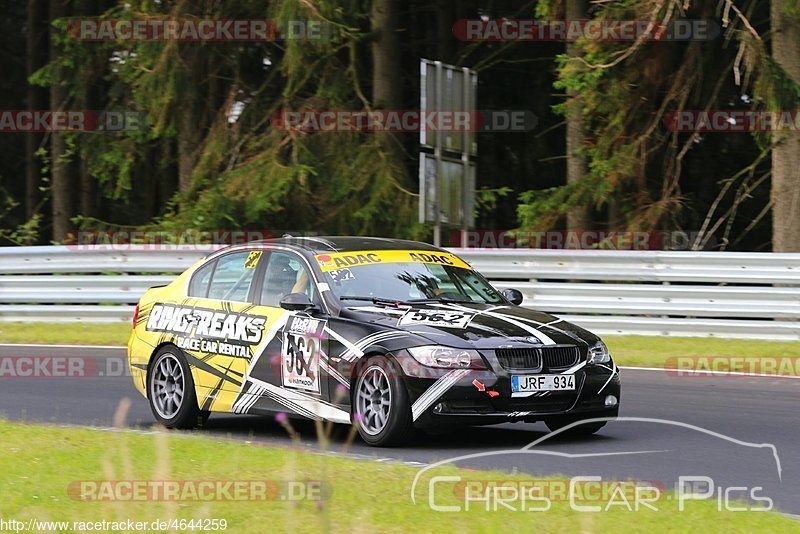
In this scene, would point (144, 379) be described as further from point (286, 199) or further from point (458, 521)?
point (286, 199)

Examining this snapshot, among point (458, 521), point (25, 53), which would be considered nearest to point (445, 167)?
point (458, 521)

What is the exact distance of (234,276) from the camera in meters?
10.6

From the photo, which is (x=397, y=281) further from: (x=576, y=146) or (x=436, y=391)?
(x=576, y=146)

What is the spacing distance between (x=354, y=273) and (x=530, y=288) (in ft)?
23.2

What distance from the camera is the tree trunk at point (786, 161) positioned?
17.4m

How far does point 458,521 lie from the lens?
6074mm

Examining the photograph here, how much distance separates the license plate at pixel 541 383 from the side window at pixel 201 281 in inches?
117

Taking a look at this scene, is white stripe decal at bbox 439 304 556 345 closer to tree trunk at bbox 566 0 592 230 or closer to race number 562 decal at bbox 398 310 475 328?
race number 562 decal at bbox 398 310 475 328

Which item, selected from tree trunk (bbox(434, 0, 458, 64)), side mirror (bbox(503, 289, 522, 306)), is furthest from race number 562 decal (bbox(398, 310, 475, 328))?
tree trunk (bbox(434, 0, 458, 64))

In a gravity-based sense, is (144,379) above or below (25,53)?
below

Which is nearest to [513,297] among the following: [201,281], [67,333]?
[201,281]

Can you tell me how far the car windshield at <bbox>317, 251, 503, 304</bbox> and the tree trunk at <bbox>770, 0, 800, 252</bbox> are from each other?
819 centimetres

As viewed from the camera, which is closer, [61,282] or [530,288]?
[530,288]

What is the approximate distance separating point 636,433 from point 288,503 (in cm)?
406
